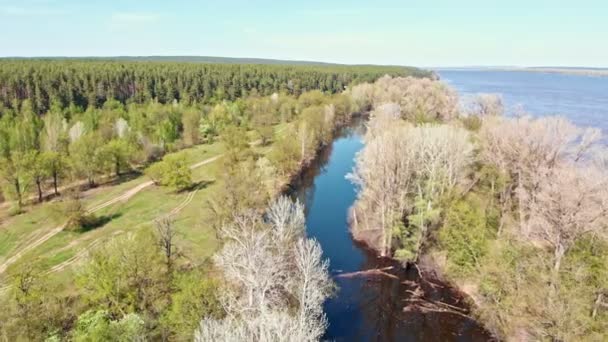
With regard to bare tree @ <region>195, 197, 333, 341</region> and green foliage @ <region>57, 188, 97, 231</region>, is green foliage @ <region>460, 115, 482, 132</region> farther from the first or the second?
green foliage @ <region>57, 188, 97, 231</region>

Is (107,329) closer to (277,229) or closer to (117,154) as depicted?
(277,229)

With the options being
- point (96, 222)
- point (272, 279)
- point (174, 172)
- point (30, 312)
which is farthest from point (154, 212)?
point (272, 279)

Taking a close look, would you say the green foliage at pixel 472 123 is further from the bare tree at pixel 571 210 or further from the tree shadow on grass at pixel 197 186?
the tree shadow on grass at pixel 197 186

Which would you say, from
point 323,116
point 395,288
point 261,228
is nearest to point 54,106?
point 323,116

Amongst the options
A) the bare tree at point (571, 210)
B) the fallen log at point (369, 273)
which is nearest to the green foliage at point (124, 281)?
the fallen log at point (369, 273)

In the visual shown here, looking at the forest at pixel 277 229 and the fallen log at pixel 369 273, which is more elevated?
the forest at pixel 277 229

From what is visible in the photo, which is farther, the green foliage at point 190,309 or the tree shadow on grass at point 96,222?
the tree shadow on grass at point 96,222

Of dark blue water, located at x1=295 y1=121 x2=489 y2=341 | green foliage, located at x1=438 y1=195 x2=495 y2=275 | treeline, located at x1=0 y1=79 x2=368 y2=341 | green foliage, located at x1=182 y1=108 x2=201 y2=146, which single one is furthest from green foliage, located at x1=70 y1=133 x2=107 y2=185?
green foliage, located at x1=438 y1=195 x2=495 y2=275
